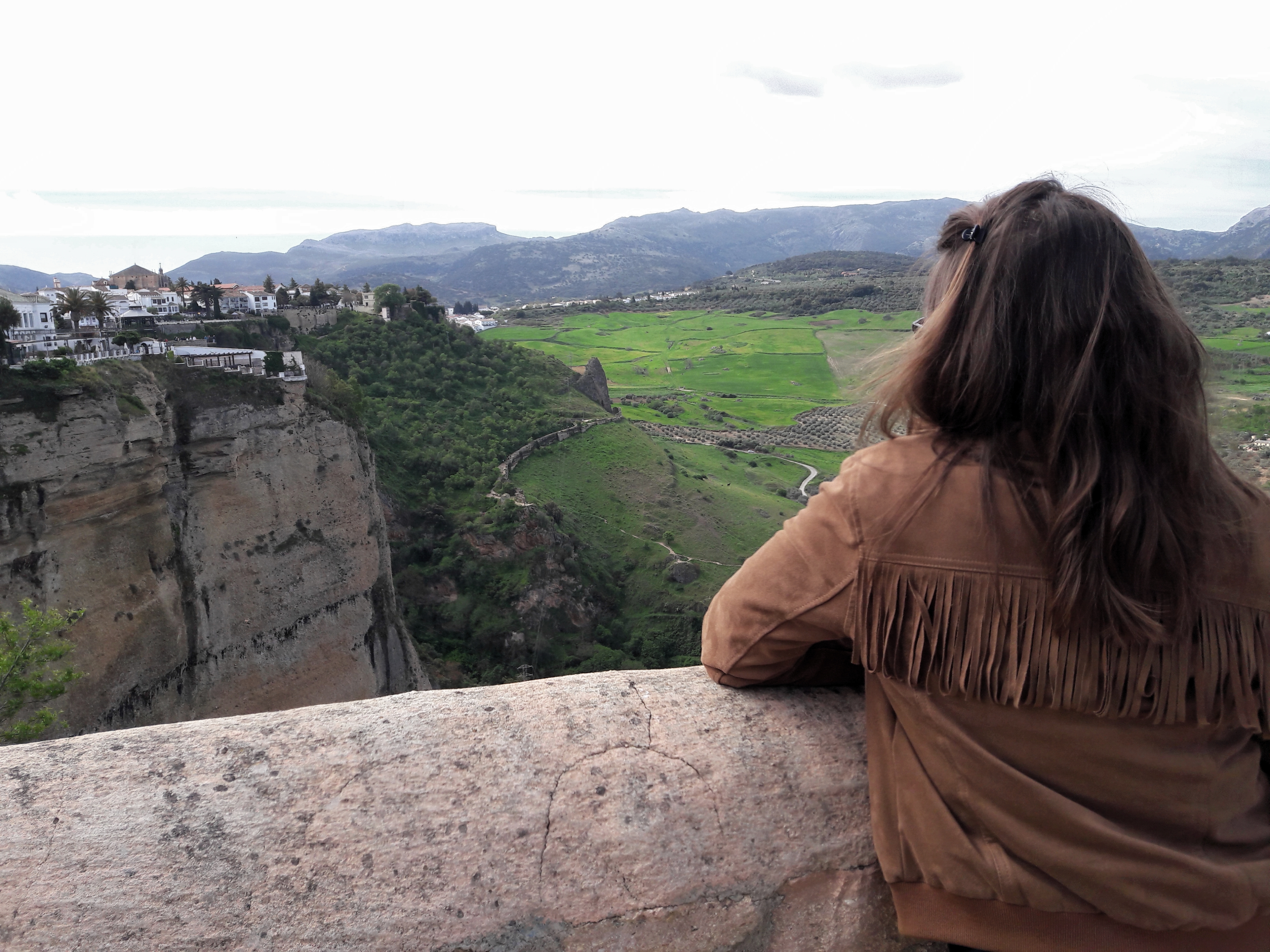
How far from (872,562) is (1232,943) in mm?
1102

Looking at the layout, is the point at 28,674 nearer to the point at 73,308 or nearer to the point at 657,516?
the point at 73,308

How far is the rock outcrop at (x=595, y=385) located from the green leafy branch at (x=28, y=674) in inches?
1367

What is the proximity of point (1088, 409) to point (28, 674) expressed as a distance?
15.4m

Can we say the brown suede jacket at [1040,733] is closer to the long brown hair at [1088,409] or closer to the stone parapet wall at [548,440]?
the long brown hair at [1088,409]

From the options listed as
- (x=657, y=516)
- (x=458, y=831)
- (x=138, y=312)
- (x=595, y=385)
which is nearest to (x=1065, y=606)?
(x=458, y=831)

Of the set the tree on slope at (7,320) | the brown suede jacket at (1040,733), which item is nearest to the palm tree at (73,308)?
the tree on slope at (7,320)

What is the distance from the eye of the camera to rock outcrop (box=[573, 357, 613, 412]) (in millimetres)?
46562

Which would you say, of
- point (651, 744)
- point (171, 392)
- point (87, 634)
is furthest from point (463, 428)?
point (651, 744)

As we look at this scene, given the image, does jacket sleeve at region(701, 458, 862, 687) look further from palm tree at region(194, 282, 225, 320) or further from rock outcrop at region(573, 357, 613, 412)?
rock outcrop at region(573, 357, 613, 412)

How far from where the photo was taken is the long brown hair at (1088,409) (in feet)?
5.37

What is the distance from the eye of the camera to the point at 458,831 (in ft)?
6.70

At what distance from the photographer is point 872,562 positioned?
1.81 meters

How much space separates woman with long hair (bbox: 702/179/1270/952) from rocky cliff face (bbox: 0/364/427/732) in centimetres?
1346

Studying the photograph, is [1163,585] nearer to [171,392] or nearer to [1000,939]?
[1000,939]
